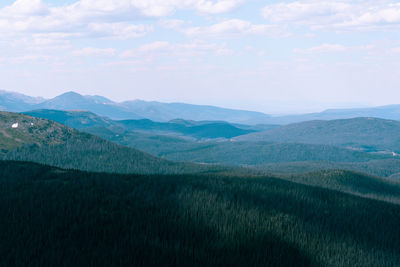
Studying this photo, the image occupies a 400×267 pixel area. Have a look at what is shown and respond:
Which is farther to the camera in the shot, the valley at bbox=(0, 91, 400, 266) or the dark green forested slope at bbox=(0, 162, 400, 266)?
the valley at bbox=(0, 91, 400, 266)

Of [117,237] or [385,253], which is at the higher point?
[117,237]

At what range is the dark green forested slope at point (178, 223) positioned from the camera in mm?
59719

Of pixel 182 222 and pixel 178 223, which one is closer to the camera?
pixel 178 223

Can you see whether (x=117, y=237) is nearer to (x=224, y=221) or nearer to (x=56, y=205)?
(x=56, y=205)

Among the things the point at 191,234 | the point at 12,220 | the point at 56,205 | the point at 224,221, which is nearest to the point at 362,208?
the point at 224,221

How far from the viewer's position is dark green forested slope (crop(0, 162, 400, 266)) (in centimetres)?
5972

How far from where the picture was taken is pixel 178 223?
7725 cm

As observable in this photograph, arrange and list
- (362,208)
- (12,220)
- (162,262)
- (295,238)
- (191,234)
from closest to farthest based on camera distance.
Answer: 1. (162,262)
2. (12,220)
3. (191,234)
4. (295,238)
5. (362,208)

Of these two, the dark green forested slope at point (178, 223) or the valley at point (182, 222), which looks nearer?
the dark green forested slope at point (178, 223)

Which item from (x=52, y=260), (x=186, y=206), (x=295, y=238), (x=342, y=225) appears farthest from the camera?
(x=342, y=225)

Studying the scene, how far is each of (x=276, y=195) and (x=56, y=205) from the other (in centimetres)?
6127

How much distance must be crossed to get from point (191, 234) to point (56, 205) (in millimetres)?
25797

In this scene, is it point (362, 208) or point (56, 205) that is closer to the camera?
point (56, 205)

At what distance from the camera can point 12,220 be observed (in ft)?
212
